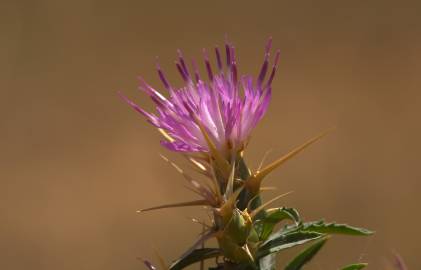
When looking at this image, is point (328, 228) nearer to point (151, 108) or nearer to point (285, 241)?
point (285, 241)

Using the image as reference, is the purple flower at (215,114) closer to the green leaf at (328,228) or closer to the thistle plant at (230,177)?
the thistle plant at (230,177)

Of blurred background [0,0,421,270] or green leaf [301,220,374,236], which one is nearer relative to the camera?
green leaf [301,220,374,236]

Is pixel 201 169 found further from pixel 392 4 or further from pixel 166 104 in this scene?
pixel 392 4

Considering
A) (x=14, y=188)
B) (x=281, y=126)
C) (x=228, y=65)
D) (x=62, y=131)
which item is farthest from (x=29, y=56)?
(x=228, y=65)

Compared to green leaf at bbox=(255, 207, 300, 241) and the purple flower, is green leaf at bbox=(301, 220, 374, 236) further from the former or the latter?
the purple flower

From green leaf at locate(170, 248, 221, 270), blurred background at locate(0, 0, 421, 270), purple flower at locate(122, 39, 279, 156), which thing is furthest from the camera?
blurred background at locate(0, 0, 421, 270)

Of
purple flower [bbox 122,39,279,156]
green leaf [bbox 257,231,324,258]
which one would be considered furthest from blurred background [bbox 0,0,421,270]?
green leaf [bbox 257,231,324,258]
